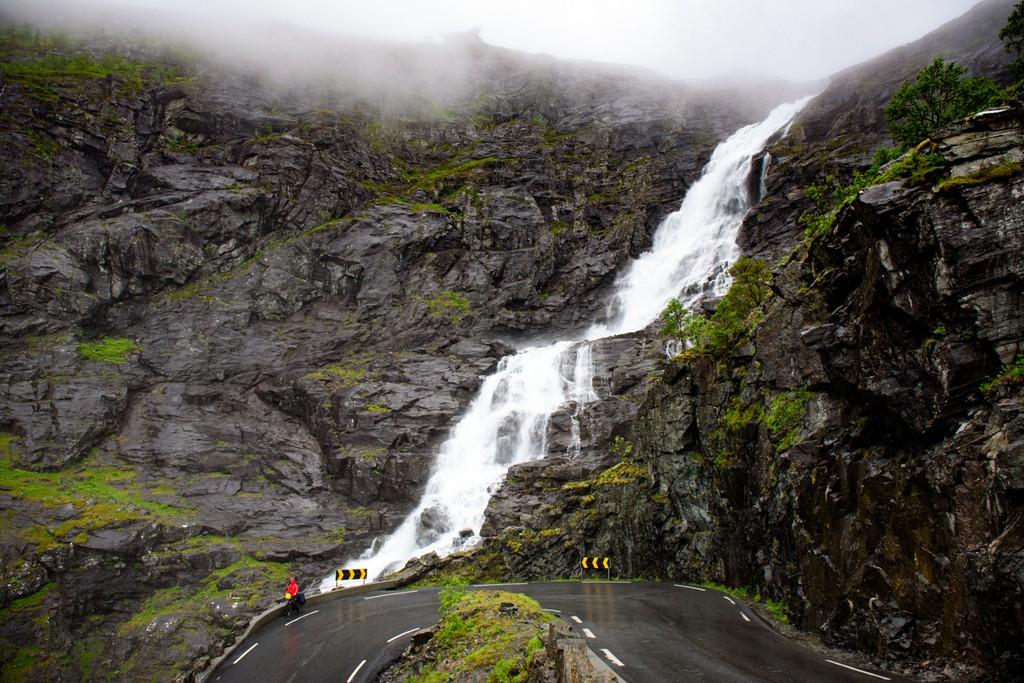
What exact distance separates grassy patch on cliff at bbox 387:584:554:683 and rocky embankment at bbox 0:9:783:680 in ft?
66.0

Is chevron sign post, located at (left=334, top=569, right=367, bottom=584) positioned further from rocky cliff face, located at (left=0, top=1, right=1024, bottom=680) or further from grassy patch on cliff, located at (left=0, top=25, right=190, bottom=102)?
grassy patch on cliff, located at (left=0, top=25, right=190, bottom=102)

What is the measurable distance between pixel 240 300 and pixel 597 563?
4035 cm

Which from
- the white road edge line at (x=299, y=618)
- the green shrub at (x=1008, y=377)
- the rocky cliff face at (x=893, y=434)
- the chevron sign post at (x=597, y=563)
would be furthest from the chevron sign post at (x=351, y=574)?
the green shrub at (x=1008, y=377)

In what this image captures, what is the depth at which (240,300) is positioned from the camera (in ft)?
169

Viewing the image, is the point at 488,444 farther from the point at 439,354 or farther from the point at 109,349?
the point at 109,349

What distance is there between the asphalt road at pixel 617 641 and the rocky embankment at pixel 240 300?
14308mm

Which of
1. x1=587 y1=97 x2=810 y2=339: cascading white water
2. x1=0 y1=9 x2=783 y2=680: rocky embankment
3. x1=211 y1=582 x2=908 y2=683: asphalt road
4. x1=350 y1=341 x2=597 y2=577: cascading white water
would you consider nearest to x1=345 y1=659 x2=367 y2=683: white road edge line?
x1=211 y1=582 x2=908 y2=683: asphalt road

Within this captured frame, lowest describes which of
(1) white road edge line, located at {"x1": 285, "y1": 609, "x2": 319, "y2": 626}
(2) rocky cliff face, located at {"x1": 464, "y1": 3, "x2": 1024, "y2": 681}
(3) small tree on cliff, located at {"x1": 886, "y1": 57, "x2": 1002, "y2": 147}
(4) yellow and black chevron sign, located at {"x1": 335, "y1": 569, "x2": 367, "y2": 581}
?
(1) white road edge line, located at {"x1": 285, "y1": 609, "x2": 319, "y2": 626}

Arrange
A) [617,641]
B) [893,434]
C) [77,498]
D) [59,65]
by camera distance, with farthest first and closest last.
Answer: [59,65]
[77,498]
[893,434]
[617,641]

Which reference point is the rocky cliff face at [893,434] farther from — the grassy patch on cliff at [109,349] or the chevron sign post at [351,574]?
the grassy patch on cliff at [109,349]

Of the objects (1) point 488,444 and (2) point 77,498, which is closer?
(2) point 77,498

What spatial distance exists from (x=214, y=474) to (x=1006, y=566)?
146 ft

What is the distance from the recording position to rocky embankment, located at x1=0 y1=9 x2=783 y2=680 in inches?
1330

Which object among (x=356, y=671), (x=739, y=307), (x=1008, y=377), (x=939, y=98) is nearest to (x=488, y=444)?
(x=739, y=307)
